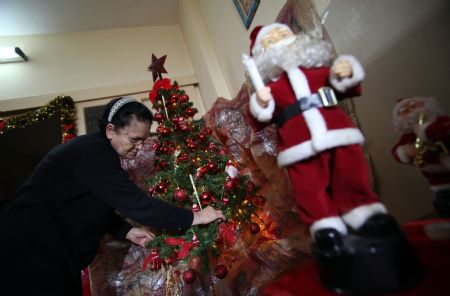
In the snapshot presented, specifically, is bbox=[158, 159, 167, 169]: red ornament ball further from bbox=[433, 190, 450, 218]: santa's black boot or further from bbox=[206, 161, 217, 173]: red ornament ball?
bbox=[433, 190, 450, 218]: santa's black boot

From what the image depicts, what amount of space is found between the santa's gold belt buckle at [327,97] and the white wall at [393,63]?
13.4 inches

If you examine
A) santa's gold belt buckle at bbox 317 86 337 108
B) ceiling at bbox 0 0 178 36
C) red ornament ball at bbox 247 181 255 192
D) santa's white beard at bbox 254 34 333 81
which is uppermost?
ceiling at bbox 0 0 178 36

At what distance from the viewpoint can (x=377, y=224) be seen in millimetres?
655

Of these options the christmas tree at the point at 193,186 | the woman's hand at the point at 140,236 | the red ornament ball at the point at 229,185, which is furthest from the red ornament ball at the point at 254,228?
the woman's hand at the point at 140,236

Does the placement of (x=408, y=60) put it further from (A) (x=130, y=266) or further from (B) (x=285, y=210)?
(A) (x=130, y=266)

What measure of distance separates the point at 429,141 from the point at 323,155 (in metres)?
0.26

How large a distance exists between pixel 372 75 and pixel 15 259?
150cm

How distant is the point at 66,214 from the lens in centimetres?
120

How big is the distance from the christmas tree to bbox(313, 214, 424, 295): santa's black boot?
750 millimetres

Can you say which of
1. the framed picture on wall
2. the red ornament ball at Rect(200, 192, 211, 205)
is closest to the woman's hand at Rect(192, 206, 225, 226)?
the red ornament ball at Rect(200, 192, 211, 205)

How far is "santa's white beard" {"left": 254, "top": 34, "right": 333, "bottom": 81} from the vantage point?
0.78 metres

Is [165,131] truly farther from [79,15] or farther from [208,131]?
[79,15]

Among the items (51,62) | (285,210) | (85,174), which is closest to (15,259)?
(85,174)

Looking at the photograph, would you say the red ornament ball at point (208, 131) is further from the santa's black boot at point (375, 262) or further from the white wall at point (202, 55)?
the santa's black boot at point (375, 262)
